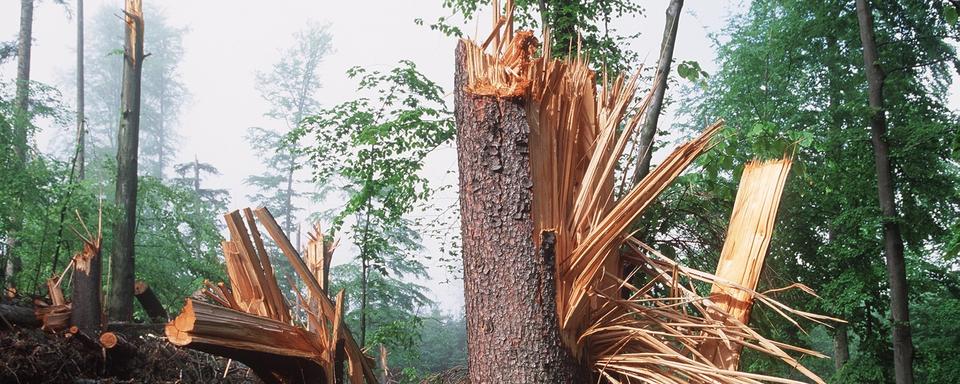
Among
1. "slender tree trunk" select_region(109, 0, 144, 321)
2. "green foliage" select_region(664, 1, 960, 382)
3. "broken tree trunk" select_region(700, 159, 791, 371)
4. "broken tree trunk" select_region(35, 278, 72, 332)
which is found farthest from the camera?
"green foliage" select_region(664, 1, 960, 382)

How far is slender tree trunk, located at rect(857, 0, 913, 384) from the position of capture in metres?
5.91

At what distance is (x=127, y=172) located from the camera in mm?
6461

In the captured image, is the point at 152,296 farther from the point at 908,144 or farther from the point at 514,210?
the point at 908,144

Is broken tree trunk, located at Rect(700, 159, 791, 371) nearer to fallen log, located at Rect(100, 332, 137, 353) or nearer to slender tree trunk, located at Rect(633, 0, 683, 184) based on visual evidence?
slender tree trunk, located at Rect(633, 0, 683, 184)

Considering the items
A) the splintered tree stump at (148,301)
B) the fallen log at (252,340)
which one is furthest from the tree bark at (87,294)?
the fallen log at (252,340)

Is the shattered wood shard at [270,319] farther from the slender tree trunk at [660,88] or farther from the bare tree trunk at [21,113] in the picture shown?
the bare tree trunk at [21,113]

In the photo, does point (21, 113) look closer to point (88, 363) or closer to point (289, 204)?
point (88, 363)

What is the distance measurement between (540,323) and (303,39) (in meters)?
16.7

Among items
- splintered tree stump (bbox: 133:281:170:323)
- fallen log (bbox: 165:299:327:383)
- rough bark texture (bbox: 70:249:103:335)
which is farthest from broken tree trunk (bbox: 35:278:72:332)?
fallen log (bbox: 165:299:327:383)

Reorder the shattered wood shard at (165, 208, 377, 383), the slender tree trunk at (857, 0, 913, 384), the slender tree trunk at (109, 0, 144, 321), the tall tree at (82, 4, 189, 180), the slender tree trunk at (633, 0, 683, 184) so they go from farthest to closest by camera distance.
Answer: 1. the tall tree at (82, 4, 189, 180)
2. the slender tree trunk at (109, 0, 144, 321)
3. the slender tree trunk at (857, 0, 913, 384)
4. the slender tree trunk at (633, 0, 683, 184)
5. the shattered wood shard at (165, 208, 377, 383)

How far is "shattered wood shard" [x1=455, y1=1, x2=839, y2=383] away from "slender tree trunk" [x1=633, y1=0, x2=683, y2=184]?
2.46ft

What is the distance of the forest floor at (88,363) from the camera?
3053 millimetres

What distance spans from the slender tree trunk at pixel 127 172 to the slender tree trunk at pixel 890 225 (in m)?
6.65

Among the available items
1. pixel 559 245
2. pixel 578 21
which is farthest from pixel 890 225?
pixel 559 245
